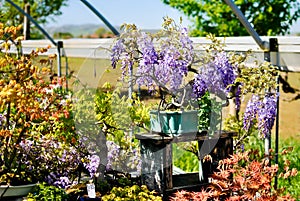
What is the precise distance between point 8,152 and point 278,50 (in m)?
2.26

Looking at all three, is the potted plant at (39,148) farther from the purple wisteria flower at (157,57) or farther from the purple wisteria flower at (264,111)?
the purple wisteria flower at (264,111)

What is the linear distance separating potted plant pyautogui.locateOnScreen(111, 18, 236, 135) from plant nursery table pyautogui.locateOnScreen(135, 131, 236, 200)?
0.30 ft

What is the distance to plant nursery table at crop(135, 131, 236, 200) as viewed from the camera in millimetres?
3705

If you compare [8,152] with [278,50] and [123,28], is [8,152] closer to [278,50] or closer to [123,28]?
[123,28]

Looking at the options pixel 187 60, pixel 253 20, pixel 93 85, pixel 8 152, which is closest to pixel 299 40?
pixel 187 60

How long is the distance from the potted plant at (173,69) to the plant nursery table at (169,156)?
9cm

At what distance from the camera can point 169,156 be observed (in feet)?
12.2

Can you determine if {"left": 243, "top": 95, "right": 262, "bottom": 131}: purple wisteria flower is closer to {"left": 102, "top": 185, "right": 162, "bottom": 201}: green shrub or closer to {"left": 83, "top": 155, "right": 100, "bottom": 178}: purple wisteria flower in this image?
{"left": 102, "top": 185, "right": 162, "bottom": 201}: green shrub

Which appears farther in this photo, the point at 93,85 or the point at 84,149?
the point at 93,85

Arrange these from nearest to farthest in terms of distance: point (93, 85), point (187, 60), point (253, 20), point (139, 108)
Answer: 1. point (187, 60)
2. point (139, 108)
3. point (93, 85)
4. point (253, 20)

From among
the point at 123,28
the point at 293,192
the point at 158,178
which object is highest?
the point at 123,28

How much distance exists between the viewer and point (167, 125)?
3742 millimetres

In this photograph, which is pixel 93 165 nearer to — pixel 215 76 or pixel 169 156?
pixel 169 156

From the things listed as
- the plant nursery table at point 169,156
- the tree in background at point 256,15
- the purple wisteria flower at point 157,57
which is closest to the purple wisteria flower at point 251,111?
the plant nursery table at point 169,156
